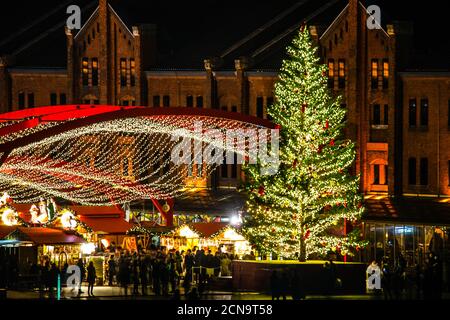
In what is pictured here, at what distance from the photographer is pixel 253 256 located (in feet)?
198

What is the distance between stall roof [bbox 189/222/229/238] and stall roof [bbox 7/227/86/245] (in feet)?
24.6

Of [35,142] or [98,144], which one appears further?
[98,144]

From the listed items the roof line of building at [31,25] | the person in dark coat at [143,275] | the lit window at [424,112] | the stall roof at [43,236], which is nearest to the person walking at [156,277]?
the person in dark coat at [143,275]

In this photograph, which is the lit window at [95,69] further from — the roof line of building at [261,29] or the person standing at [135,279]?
the person standing at [135,279]

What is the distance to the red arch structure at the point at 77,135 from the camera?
57.1m

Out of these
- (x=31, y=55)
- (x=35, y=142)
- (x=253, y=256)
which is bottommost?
(x=253, y=256)

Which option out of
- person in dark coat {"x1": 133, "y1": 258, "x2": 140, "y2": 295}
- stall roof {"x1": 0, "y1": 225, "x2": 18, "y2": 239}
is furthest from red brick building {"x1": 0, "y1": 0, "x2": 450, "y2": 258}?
person in dark coat {"x1": 133, "y1": 258, "x2": 140, "y2": 295}

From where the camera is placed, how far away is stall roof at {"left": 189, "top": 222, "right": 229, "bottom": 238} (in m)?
65.4

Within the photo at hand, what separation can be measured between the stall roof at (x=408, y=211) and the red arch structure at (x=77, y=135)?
26.3ft

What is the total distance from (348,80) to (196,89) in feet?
29.9

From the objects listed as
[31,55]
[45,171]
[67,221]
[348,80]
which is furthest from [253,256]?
[31,55]

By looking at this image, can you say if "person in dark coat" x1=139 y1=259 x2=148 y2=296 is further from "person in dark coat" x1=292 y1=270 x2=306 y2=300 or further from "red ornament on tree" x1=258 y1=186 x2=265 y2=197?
"person in dark coat" x1=292 y1=270 x2=306 y2=300
